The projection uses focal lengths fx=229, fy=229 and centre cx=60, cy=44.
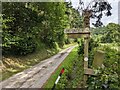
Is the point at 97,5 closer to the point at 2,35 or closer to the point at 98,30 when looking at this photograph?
the point at 2,35

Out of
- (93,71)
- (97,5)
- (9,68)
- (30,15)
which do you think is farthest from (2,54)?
(93,71)

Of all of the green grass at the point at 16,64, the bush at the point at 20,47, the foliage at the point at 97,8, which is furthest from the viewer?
the foliage at the point at 97,8

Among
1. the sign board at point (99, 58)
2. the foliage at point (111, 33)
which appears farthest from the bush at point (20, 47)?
the sign board at point (99, 58)

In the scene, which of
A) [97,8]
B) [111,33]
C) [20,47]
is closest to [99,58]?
[20,47]

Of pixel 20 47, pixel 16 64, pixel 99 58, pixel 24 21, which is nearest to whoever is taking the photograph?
pixel 99 58

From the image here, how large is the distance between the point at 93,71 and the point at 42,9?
17834 millimetres

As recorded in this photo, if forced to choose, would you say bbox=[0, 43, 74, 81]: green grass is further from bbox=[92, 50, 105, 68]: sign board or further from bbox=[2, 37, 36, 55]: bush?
bbox=[92, 50, 105, 68]: sign board

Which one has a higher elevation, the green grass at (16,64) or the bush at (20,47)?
the bush at (20,47)

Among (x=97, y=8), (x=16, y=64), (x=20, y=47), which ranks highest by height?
(x=97, y=8)

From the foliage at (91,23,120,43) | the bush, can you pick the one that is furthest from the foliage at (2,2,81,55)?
the foliage at (91,23,120,43)

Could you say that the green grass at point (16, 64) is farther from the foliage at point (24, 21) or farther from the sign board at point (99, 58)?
the sign board at point (99, 58)

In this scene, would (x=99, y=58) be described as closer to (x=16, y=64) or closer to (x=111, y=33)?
(x=16, y=64)

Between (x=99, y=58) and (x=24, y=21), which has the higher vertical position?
(x=24, y=21)

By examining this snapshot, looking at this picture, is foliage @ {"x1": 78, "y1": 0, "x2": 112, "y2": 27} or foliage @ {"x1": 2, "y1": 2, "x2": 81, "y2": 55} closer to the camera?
foliage @ {"x1": 2, "y1": 2, "x2": 81, "y2": 55}
